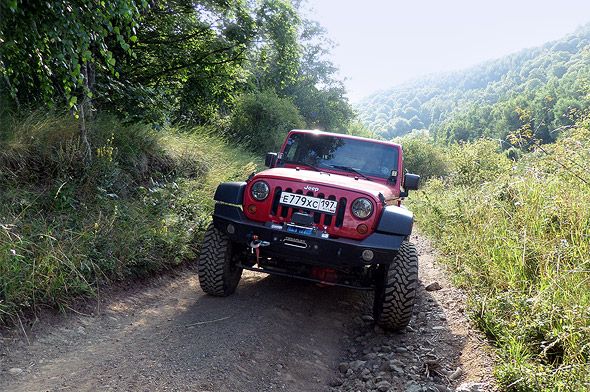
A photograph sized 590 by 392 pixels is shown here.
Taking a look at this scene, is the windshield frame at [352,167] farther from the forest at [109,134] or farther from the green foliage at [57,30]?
the green foliage at [57,30]

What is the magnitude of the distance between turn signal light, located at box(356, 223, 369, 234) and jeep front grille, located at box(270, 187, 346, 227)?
0.47ft

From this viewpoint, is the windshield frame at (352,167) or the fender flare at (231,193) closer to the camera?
the fender flare at (231,193)

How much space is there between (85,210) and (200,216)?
69.9 inches

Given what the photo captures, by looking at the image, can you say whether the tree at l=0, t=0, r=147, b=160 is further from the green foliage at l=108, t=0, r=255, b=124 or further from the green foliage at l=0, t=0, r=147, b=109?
the green foliage at l=108, t=0, r=255, b=124

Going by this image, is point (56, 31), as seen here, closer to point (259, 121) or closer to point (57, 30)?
point (57, 30)

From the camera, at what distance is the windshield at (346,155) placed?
505 centimetres

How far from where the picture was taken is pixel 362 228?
371cm

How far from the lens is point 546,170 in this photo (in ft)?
20.6

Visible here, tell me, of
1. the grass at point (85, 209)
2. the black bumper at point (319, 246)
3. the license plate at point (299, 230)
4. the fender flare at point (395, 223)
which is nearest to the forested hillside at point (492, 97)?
the fender flare at point (395, 223)

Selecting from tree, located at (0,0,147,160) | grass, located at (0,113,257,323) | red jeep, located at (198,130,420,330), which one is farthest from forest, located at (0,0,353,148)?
red jeep, located at (198,130,420,330)

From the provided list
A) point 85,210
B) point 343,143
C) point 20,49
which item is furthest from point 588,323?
point 20,49

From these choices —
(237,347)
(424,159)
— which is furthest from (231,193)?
(424,159)

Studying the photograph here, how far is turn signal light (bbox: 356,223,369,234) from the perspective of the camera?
371 cm

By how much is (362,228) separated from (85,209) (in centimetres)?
297
